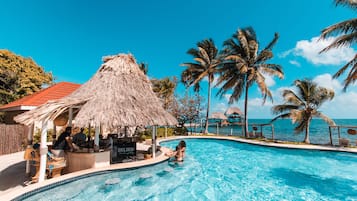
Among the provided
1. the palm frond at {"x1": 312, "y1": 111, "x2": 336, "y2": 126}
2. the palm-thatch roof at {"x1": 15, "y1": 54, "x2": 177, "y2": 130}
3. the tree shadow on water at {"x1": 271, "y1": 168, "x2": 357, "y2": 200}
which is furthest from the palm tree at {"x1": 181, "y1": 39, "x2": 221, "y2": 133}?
the tree shadow on water at {"x1": 271, "y1": 168, "x2": 357, "y2": 200}

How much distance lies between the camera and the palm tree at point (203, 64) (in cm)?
1836

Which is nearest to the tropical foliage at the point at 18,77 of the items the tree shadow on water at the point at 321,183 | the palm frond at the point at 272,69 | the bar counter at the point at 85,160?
the bar counter at the point at 85,160

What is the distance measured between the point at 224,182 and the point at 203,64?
46.7ft

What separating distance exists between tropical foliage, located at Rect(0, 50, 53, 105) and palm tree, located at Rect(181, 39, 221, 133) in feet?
49.0

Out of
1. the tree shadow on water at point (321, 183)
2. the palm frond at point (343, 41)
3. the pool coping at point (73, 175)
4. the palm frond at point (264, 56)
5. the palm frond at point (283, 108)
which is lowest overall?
the tree shadow on water at point (321, 183)

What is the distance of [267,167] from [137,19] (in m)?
18.6

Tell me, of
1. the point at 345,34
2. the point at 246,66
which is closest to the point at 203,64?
the point at 246,66

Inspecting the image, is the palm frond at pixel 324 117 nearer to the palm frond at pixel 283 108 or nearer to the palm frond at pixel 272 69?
the palm frond at pixel 283 108

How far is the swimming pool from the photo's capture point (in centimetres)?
496

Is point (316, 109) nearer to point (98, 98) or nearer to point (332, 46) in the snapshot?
point (332, 46)

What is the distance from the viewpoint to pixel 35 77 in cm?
1692

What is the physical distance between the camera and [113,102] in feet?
21.8

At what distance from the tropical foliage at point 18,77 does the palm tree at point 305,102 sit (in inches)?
874

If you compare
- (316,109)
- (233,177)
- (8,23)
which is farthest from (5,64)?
(316,109)
